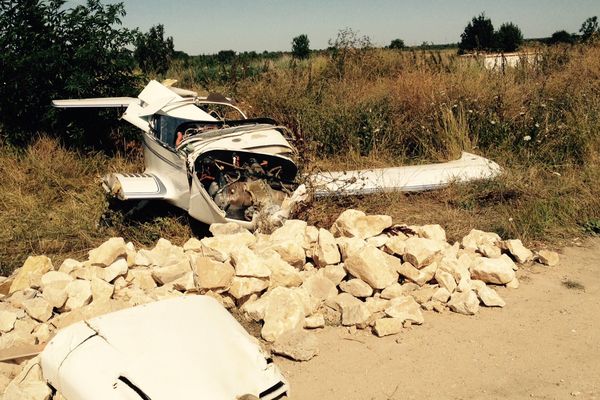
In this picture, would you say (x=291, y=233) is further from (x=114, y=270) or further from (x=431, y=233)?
(x=114, y=270)

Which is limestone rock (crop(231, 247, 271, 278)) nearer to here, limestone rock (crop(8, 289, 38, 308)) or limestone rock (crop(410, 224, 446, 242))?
limestone rock (crop(8, 289, 38, 308))

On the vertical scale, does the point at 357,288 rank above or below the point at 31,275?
below

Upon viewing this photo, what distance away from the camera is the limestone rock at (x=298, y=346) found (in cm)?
357

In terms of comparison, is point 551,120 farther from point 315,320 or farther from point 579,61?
point 315,320

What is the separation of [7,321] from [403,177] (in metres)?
4.37

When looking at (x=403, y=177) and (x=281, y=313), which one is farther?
(x=403, y=177)

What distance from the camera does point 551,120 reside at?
25.1 feet

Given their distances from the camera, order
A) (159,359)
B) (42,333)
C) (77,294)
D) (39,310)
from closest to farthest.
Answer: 1. (159,359)
2. (42,333)
3. (39,310)
4. (77,294)

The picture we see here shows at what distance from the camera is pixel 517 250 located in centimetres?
480

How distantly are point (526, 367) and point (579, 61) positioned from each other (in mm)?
8091

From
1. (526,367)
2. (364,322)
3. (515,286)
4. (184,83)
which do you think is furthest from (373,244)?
(184,83)

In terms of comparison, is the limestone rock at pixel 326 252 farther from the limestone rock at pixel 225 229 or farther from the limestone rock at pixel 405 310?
the limestone rock at pixel 225 229

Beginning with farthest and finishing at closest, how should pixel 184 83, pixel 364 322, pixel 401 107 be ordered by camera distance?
1. pixel 184 83
2. pixel 401 107
3. pixel 364 322

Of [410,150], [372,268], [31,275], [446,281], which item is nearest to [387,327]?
[372,268]
